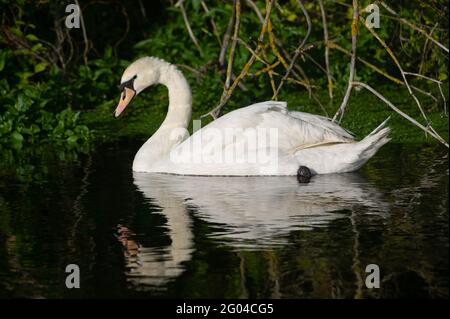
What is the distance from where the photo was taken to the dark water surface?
6293 mm

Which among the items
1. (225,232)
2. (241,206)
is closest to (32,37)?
(241,206)

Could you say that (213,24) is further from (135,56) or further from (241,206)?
(241,206)

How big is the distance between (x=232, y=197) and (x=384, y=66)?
657 centimetres

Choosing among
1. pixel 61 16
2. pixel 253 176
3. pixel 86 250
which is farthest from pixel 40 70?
pixel 86 250

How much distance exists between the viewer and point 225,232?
760cm

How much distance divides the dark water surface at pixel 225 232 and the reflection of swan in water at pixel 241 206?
0.01 m

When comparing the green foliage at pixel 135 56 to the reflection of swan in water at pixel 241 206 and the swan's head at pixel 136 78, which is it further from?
the reflection of swan in water at pixel 241 206

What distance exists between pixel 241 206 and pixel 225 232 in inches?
37.1

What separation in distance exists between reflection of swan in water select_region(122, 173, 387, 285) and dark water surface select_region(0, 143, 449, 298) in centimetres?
1

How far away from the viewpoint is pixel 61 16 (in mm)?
15016

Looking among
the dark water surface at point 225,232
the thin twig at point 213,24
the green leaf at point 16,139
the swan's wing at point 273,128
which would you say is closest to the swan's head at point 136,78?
the dark water surface at point 225,232

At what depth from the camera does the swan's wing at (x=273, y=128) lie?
990 cm

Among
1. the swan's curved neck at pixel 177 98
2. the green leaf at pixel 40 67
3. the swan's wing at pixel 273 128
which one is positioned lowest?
the swan's wing at pixel 273 128
